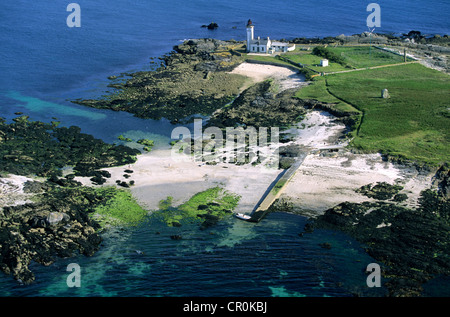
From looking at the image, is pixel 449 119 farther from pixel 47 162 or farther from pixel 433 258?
pixel 47 162

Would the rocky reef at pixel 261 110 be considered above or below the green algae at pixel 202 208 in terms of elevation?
above

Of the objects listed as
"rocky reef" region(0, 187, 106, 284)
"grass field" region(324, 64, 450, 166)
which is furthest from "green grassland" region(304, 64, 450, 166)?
"rocky reef" region(0, 187, 106, 284)

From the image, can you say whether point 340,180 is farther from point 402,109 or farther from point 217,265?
point 402,109

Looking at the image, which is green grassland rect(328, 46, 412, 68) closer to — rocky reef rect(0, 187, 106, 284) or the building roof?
the building roof

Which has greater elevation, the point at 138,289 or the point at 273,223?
the point at 273,223

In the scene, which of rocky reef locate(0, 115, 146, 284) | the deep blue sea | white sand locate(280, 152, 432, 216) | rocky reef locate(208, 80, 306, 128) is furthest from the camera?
rocky reef locate(208, 80, 306, 128)

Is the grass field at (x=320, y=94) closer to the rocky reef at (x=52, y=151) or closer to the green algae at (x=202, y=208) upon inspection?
the green algae at (x=202, y=208)

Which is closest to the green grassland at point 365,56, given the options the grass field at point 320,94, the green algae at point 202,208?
the grass field at point 320,94
